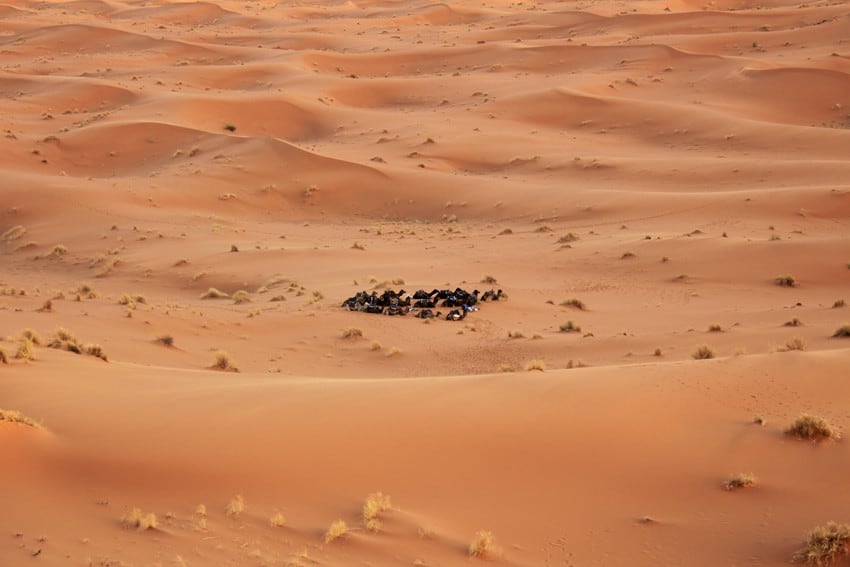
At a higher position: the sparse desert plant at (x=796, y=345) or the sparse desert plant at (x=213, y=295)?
the sparse desert plant at (x=796, y=345)

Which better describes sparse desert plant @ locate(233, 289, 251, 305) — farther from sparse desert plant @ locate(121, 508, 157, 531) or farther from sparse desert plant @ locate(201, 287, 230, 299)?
sparse desert plant @ locate(121, 508, 157, 531)

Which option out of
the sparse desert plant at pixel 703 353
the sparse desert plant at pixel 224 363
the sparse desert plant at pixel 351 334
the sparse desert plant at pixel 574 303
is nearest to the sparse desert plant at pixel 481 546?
the sparse desert plant at pixel 703 353

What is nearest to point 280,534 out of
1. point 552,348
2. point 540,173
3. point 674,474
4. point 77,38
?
point 674,474

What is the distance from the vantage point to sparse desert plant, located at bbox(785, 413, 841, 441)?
7836 millimetres

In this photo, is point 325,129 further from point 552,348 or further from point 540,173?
point 552,348

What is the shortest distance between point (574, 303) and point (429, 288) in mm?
2987

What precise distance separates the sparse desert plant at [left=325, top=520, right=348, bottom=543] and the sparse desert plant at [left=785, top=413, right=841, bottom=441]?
12.4 feet

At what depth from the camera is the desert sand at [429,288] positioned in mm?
7117

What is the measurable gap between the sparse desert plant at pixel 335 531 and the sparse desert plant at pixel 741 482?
9.57ft

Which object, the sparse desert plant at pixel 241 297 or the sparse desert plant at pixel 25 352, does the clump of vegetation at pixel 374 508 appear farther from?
the sparse desert plant at pixel 241 297

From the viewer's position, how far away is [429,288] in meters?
19.5

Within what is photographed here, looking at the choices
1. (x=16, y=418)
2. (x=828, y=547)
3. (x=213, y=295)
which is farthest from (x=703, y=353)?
(x=213, y=295)

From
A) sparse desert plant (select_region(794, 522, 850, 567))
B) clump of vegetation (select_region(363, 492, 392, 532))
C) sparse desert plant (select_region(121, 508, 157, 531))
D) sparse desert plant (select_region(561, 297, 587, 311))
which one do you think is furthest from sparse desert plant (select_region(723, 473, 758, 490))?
sparse desert plant (select_region(561, 297, 587, 311))

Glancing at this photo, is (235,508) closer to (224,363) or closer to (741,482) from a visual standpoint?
(741,482)
